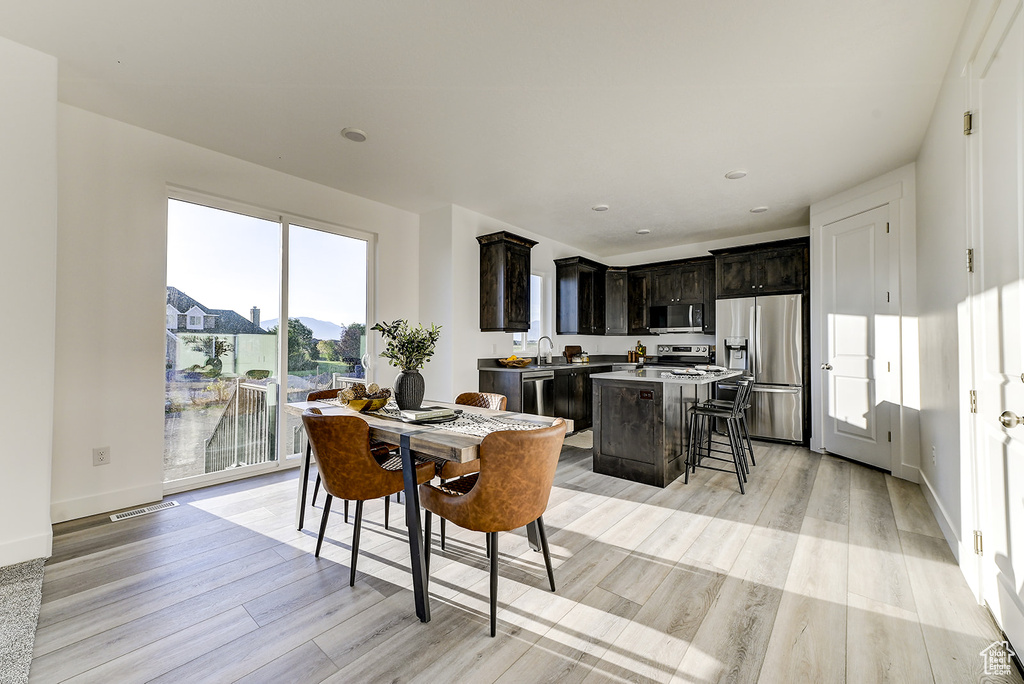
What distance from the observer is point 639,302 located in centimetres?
687

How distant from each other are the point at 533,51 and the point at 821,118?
216cm

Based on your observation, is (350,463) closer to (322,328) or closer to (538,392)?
(322,328)

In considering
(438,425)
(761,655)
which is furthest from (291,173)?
(761,655)

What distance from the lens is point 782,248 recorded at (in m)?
5.20

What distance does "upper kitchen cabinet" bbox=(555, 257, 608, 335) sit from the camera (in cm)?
632

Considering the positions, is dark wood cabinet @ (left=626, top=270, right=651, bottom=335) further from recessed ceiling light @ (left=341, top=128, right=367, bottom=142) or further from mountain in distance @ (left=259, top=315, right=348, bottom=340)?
recessed ceiling light @ (left=341, top=128, right=367, bottom=142)

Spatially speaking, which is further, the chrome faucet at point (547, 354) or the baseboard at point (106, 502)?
the chrome faucet at point (547, 354)

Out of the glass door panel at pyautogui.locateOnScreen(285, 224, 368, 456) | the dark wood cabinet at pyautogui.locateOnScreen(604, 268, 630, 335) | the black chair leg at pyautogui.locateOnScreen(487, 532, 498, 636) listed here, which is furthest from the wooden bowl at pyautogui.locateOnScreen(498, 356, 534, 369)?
the black chair leg at pyautogui.locateOnScreen(487, 532, 498, 636)

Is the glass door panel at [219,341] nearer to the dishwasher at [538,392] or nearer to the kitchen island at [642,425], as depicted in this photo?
the dishwasher at [538,392]

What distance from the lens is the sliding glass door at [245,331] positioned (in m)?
3.43

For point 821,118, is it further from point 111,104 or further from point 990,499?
point 111,104

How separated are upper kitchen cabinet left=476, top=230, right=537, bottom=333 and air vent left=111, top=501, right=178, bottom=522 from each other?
3.29 m

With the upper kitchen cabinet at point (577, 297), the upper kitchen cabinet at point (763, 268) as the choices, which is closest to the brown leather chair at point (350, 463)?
the upper kitchen cabinet at point (577, 297)

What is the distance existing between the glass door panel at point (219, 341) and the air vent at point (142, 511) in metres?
0.29
